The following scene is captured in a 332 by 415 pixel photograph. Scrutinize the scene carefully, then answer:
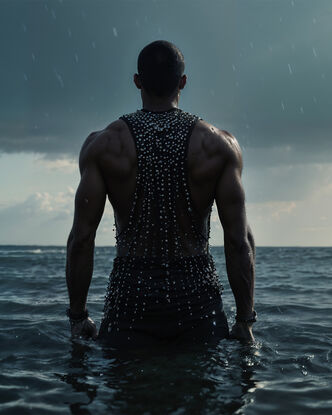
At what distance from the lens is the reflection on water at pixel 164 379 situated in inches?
98.8

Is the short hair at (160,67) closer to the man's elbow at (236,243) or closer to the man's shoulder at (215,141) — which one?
the man's shoulder at (215,141)

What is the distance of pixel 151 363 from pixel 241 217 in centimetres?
111

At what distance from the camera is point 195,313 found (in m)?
3.16

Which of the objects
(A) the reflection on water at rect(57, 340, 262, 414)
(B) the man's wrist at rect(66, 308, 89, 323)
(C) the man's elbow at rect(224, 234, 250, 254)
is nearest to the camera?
(A) the reflection on water at rect(57, 340, 262, 414)

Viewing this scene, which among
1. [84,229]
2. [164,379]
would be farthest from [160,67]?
[164,379]

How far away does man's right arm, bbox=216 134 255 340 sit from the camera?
3.17m

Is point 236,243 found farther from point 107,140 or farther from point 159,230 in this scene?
point 107,140

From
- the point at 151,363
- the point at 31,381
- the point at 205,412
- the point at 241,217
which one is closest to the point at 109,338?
the point at 151,363

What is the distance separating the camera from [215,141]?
3162 millimetres

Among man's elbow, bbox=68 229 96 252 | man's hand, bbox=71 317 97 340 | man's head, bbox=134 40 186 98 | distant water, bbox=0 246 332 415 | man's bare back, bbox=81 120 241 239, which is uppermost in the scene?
man's head, bbox=134 40 186 98

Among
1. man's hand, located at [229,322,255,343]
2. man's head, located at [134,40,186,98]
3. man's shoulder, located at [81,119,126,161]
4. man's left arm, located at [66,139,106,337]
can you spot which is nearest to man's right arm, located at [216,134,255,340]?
man's hand, located at [229,322,255,343]

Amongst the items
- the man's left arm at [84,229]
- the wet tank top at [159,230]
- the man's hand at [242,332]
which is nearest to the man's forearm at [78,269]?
the man's left arm at [84,229]

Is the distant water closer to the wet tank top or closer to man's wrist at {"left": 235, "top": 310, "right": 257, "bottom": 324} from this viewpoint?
man's wrist at {"left": 235, "top": 310, "right": 257, "bottom": 324}

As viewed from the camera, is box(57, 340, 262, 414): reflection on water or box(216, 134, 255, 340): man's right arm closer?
box(57, 340, 262, 414): reflection on water
